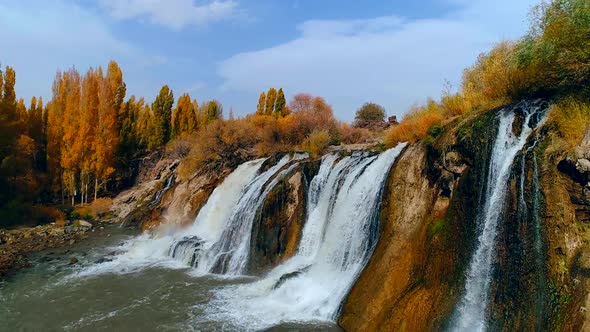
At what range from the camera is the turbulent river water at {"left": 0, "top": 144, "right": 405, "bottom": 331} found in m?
9.80

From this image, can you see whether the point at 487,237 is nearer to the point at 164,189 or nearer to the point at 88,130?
the point at 164,189

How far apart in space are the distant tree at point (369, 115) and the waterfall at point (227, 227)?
12.7 meters

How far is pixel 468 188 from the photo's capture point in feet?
26.8

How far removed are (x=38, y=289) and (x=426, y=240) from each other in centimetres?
1252

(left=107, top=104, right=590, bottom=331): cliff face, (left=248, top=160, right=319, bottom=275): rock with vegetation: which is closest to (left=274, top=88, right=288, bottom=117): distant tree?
(left=248, top=160, right=319, bottom=275): rock with vegetation

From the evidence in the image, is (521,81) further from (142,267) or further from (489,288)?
(142,267)

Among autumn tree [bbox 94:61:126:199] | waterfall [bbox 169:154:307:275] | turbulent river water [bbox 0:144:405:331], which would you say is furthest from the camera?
autumn tree [bbox 94:61:126:199]

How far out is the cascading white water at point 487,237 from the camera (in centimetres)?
707

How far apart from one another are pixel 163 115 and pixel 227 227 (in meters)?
29.3

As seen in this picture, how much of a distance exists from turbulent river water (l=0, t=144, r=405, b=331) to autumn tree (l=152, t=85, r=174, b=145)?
24.4 m

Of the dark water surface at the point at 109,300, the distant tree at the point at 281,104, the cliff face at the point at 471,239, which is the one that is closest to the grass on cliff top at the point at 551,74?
the cliff face at the point at 471,239

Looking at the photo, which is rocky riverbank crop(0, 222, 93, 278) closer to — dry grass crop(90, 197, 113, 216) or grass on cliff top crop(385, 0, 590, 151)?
dry grass crop(90, 197, 113, 216)

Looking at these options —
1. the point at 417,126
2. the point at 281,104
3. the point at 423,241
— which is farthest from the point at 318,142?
the point at 281,104

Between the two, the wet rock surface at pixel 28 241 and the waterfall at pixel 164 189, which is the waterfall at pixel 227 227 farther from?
the waterfall at pixel 164 189
